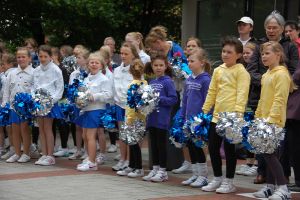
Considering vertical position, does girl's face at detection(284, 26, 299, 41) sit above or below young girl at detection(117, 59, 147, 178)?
above

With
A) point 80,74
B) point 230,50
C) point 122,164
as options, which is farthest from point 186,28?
point 230,50

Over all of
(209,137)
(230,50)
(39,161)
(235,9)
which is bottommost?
(39,161)

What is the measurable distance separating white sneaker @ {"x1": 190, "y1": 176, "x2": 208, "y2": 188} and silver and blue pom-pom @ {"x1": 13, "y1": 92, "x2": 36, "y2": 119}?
3256 mm

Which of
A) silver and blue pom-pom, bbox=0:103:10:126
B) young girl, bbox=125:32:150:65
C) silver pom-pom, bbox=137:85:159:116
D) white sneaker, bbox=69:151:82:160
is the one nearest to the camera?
silver pom-pom, bbox=137:85:159:116

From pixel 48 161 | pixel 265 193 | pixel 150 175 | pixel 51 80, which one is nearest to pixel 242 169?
pixel 150 175

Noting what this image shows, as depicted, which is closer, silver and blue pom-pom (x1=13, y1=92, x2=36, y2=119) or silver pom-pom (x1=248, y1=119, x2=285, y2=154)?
Answer: silver pom-pom (x1=248, y1=119, x2=285, y2=154)

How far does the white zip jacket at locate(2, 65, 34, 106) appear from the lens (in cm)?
1125

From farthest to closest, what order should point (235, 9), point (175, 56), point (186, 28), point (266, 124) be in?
point (186, 28)
point (235, 9)
point (175, 56)
point (266, 124)

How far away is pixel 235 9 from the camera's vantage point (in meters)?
16.1

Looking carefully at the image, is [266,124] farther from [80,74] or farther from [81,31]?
[81,31]

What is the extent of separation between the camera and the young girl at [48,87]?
35.8ft

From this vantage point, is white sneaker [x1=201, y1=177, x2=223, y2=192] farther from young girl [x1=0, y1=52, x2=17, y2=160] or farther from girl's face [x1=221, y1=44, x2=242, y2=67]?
young girl [x1=0, y1=52, x2=17, y2=160]

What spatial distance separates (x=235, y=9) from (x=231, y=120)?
Answer: 8.61 metres

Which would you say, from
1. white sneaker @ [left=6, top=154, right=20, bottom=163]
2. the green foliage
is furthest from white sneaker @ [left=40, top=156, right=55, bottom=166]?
the green foliage
